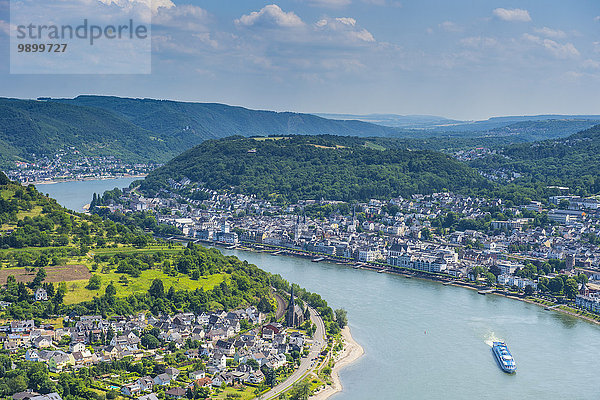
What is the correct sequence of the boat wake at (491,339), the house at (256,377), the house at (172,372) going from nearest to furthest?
the house at (172,372) < the house at (256,377) < the boat wake at (491,339)

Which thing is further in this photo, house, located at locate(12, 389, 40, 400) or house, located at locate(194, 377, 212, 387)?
house, located at locate(194, 377, 212, 387)

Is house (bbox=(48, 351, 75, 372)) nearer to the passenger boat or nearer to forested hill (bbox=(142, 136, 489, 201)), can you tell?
the passenger boat

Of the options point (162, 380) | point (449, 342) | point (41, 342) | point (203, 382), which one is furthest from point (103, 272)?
point (449, 342)

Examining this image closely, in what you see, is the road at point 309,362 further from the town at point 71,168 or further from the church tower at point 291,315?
the town at point 71,168

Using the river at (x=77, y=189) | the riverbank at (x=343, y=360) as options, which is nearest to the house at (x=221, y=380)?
the riverbank at (x=343, y=360)

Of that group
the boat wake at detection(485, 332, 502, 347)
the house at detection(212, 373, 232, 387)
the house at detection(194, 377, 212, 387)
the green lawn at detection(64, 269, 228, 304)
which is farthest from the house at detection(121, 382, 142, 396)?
the boat wake at detection(485, 332, 502, 347)

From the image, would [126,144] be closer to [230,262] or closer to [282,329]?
[230,262]

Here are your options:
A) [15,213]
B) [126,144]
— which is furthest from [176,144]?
[15,213]
